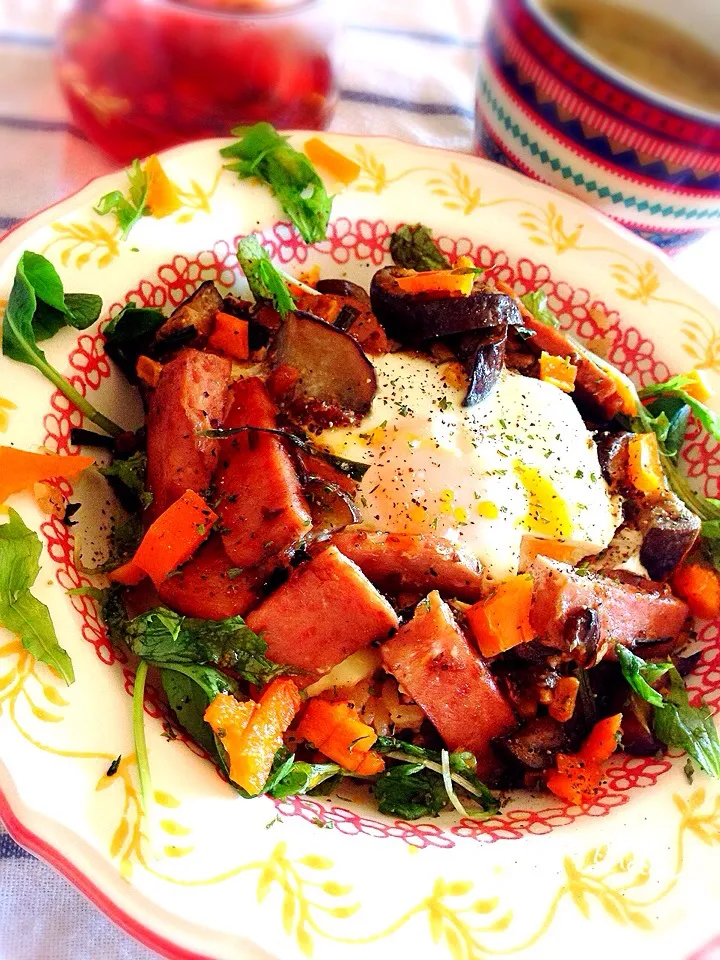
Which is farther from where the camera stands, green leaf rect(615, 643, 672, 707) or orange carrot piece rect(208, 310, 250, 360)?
orange carrot piece rect(208, 310, 250, 360)

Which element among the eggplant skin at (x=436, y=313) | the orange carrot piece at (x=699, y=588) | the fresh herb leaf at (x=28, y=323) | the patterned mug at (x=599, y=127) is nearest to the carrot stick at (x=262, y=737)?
the fresh herb leaf at (x=28, y=323)

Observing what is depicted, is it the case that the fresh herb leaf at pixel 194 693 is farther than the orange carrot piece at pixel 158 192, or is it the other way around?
the orange carrot piece at pixel 158 192

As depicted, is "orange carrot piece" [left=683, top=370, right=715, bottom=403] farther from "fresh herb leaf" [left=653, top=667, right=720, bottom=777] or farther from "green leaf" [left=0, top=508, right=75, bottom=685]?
"green leaf" [left=0, top=508, right=75, bottom=685]

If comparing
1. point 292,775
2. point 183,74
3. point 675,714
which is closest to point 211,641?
point 292,775

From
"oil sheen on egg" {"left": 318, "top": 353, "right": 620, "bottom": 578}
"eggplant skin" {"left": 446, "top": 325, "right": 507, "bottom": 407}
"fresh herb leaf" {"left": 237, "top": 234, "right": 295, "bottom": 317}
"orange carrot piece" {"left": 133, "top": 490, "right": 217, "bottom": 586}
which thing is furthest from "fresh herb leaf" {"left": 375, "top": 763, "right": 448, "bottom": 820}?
"fresh herb leaf" {"left": 237, "top": 234, "right": 295, "bottom": 317}

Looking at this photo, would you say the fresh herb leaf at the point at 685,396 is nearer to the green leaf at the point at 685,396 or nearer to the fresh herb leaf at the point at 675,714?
the green leaf at the point at 685,396

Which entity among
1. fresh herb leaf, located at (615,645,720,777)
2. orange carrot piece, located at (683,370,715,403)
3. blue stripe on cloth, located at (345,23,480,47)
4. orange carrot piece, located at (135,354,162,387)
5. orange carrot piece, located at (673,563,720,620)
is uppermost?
blue stripe on cloth, located at (345,23,480,47)
